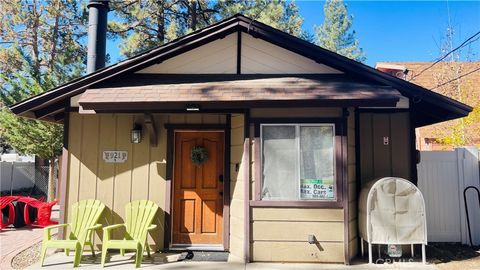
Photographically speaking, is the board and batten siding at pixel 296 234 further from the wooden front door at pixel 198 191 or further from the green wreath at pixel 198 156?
the green wreath at pixel 198 156

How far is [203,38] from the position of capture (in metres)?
5.99

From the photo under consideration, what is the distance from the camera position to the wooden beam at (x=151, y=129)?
593cm

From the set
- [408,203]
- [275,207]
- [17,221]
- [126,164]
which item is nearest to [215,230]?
[275,207]

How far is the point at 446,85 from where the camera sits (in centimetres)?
1313

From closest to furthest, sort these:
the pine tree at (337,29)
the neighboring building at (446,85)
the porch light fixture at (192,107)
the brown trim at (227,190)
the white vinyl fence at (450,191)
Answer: the porch light fixture at (192,107)
the brown trim at (227,190)
the white vinyl fence at (450,191)
the neighboring building at (446,85)
the pine tree at (337,29)

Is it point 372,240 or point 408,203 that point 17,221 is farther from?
point 408,203

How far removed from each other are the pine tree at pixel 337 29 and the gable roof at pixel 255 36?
1686cm

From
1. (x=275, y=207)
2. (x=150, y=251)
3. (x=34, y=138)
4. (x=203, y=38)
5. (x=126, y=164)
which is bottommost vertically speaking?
(x=150, y=251)

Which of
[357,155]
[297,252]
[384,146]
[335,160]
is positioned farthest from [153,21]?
[297,252]

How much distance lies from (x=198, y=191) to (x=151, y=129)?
134 centimetres

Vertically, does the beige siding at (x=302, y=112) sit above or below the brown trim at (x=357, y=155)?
above

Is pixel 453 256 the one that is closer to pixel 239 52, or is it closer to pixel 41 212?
pixel 239 52

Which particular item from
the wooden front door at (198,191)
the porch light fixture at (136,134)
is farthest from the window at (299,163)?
the porch light fixture at (136,134)

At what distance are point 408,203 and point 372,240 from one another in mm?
766
